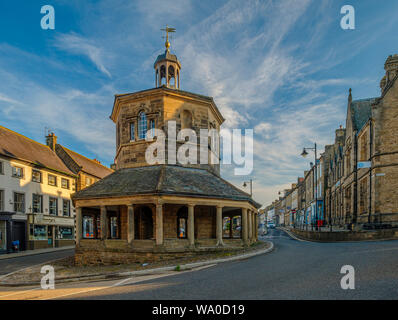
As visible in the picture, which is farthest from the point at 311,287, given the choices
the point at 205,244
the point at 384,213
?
the point at 384,213

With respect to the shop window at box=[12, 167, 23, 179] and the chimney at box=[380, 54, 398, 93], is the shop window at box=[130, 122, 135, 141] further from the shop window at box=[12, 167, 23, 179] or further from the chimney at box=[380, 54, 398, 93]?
the chimney at box=[380, 54, 398, 93]

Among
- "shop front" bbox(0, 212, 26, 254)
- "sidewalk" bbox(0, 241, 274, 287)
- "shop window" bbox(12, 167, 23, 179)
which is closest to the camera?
"sidewalk" bbox(0, 241, 274, 287)

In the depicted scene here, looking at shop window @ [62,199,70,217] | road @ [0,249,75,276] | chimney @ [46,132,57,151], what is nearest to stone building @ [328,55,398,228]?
road @ [0,249,75,276]

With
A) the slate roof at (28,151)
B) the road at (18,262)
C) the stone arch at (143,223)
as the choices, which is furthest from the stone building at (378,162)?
the slate roof at (28,151)

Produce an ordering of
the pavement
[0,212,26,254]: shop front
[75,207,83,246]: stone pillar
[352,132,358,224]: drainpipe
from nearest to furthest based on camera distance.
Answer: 1. the pavement
2. [75,207,83,246]: stone pillar
3. [0,212,26,254]: shop front
4. [352,132,358,224]: drainpipe

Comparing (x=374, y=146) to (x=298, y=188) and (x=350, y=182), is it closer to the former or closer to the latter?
(x=350, y=182)

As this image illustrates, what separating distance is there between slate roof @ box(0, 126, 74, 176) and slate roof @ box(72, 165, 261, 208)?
1500 centimetres

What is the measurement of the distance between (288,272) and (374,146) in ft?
70.2

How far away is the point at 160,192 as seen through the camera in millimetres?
14992

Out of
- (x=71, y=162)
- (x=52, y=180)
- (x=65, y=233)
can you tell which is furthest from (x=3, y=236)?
(x=71, y=162)

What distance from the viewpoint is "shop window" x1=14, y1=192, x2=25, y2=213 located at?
27.8 meters

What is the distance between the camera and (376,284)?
279 inches

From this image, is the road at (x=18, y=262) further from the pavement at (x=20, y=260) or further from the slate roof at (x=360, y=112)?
the slate roof at (x=360, y=112)

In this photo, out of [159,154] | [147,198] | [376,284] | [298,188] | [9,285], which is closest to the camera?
[376,284]
